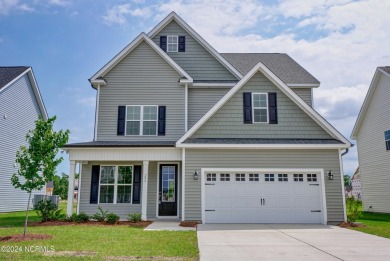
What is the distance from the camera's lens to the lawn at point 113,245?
6.81m

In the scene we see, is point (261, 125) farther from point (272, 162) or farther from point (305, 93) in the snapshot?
point (305, 93)

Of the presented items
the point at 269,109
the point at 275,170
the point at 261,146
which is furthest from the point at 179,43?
the point at 275,170

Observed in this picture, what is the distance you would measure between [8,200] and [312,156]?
739 inches

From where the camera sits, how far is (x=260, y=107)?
14.3 meters

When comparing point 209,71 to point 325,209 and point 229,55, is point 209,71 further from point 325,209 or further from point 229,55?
point 325,209

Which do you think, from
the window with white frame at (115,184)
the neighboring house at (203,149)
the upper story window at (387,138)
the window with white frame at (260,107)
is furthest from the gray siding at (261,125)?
the upper story window at (387,138)

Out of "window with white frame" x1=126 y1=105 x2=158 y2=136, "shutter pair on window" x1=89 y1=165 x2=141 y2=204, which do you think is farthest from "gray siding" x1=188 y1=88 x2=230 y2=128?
"shutter pair on window" x1=89 y1=165 x2=141 y2=204

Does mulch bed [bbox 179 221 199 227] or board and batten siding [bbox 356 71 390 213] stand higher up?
board and batten siding [bbox 356 71 390 213]

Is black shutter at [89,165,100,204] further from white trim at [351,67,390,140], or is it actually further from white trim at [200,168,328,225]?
white trim at [351,67,390,140]

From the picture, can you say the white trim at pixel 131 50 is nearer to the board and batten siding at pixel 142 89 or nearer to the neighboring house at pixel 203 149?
the neighboring house at pixel 203 149

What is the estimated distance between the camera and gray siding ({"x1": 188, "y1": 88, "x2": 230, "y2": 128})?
55.1 ft

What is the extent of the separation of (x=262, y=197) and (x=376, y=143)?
11.5 metres

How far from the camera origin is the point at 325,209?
1309 centimetres

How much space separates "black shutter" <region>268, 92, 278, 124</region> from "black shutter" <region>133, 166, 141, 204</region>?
6585 millimetres
